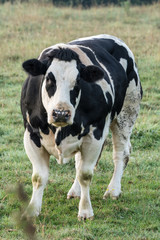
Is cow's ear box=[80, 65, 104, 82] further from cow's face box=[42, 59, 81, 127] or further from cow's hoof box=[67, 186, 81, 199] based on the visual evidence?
cow's hoof box=[67, 186, 81, 199]

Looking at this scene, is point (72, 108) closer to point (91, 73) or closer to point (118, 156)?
point (91, 73)

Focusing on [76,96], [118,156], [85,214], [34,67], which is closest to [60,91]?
[76,96]

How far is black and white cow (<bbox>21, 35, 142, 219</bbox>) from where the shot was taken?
4.25 metres

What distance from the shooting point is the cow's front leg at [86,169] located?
475 centimetres

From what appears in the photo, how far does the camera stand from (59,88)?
4176 millimetres

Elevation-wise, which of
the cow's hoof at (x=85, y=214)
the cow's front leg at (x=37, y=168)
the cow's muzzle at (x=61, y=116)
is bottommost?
the cow's hoof at (x=85, y=214)

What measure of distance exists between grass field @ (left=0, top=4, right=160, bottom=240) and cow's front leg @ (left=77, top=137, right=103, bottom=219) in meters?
0.12

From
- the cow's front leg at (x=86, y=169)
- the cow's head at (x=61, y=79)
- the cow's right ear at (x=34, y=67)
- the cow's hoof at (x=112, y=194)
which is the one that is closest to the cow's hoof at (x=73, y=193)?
the cow's hoof at (x=112, y=194)

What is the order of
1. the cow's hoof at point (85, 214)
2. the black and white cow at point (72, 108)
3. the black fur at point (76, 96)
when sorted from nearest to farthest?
the black and white cow at point (72, 108)
the black fur at point (76, 96)
the cow's hoof at point (85, 214)

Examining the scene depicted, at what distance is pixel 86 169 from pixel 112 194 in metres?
Result: 0.69

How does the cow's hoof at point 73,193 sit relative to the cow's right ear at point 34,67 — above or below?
below

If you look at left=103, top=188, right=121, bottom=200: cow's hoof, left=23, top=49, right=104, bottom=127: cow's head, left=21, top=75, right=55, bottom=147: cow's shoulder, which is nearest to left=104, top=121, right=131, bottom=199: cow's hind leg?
left=103, top=188, right=121, bottom=200: cow's hoof

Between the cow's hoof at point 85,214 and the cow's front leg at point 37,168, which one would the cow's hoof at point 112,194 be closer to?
the cow's hoof at point 85,214

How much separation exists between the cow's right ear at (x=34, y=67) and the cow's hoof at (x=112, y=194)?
67.2 inches
